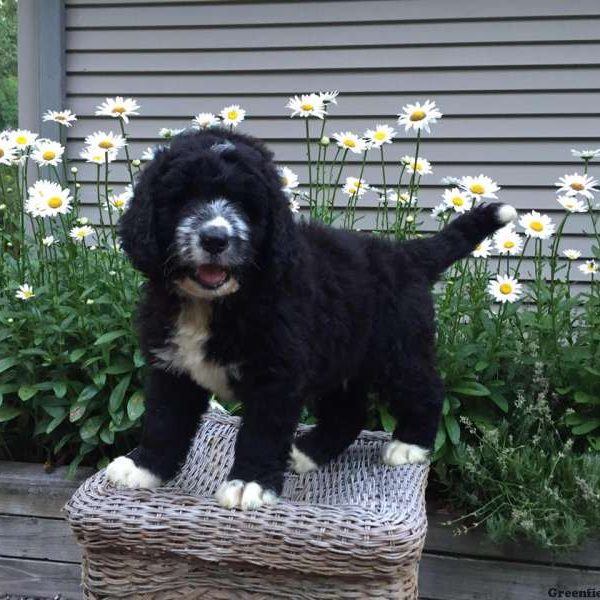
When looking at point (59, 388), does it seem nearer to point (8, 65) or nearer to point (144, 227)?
point (144, 227)

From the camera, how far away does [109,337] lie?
129 inches

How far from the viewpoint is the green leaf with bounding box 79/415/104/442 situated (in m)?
3.28

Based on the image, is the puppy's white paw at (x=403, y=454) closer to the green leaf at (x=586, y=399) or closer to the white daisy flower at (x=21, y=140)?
the green leaf at (x=586, y=399)

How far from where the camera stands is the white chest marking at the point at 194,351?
7.64 ft

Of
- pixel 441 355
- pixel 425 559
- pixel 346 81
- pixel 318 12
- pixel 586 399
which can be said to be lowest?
pixel 425 559

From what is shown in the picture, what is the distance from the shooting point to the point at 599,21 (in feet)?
16.5

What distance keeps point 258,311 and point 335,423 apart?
2.81 feet

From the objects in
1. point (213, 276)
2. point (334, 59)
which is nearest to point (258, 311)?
point (213, 276)

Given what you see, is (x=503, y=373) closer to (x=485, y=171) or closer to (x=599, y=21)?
(x=485, y=171)

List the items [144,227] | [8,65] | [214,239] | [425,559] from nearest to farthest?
[214,239] → [144,227] → [425,559] → [8,65]

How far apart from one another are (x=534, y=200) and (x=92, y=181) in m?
3.07

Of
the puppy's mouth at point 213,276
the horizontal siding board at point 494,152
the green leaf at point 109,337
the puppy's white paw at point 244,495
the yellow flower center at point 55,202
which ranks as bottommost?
the puppy's white paw at point 244,495

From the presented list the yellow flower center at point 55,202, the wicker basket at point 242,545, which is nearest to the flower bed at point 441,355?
the yellow flower center at point 55,202

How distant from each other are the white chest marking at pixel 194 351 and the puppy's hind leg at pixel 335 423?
2.16 ft
